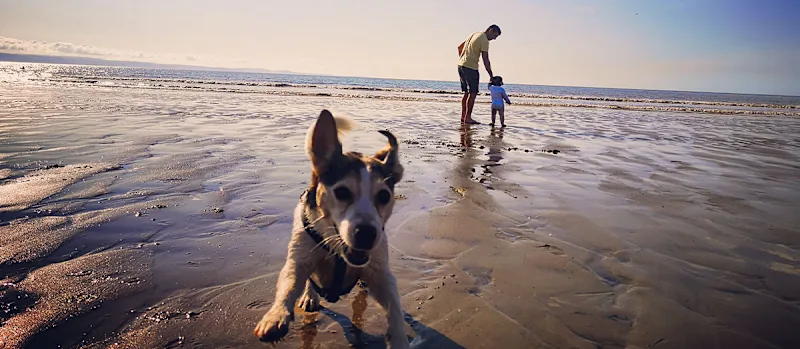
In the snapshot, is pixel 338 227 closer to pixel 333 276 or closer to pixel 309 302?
pixel 333 276

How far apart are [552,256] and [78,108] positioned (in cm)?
1628

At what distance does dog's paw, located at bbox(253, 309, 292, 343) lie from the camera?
2543 mm

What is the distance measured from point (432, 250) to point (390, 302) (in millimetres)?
1434

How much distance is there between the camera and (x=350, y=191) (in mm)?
2914

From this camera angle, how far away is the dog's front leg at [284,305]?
2.55 metres

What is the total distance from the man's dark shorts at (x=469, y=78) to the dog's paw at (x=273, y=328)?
39.3 feet

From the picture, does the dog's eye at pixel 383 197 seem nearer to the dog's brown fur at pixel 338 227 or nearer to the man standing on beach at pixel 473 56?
the dog's brown fur at pixel 338 227

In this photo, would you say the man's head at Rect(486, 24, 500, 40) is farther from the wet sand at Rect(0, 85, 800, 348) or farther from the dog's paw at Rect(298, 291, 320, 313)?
the dog's paw at Rect(298, 291, 320, 313)

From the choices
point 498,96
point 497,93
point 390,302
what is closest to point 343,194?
point 390,302

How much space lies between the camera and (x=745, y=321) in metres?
2.98

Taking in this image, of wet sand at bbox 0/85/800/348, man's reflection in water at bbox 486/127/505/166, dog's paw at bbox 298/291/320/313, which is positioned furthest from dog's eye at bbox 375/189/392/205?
man's reflection in water at bbox 486/127/505/166

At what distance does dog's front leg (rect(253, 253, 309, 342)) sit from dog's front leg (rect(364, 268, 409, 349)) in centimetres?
48

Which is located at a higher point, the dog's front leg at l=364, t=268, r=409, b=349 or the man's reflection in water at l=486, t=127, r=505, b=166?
the man's reflection in water at l=486, t=127, r=505, b=166

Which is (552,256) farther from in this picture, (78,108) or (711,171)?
(78,108)
